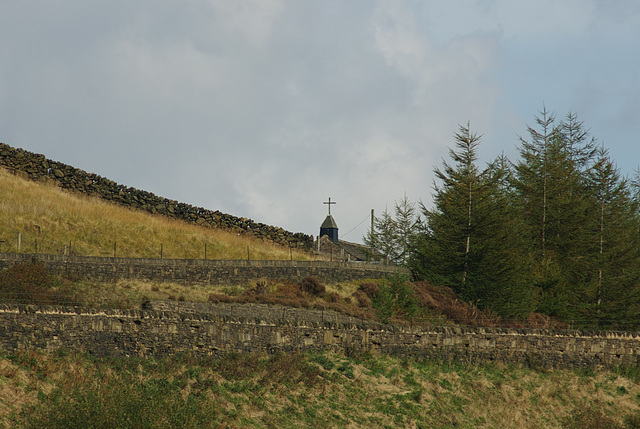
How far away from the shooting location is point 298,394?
21.7 metres

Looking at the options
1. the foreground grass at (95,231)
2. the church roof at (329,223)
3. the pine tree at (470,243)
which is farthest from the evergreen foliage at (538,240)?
the church roof at (329,223)

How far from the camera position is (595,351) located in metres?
29.8

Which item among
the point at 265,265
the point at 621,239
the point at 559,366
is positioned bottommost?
the point at 559,366

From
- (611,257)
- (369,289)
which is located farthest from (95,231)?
(611,257)

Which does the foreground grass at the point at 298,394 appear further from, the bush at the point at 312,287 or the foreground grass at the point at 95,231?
the foreground grass at the point at 95,231

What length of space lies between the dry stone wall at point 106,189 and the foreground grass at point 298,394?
31.0 m

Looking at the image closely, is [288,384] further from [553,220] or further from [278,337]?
[553,220]

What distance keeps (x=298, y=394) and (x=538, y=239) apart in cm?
2567

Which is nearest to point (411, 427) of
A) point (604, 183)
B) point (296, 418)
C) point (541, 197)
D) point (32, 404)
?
point (296, 418)

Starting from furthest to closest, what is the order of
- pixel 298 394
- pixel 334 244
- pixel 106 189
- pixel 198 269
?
pixel 334 244 → pixel 106 189 → pixel 198 269 → pixel 298 394

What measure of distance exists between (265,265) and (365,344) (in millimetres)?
13078

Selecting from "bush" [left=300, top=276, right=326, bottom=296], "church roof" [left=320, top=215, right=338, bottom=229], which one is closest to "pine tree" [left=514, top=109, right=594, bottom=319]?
"bush" [left=300, top=276, right=326, bottom=296]

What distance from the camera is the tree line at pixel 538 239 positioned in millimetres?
37500

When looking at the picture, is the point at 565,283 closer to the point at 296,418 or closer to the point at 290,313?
the point at 290,313
